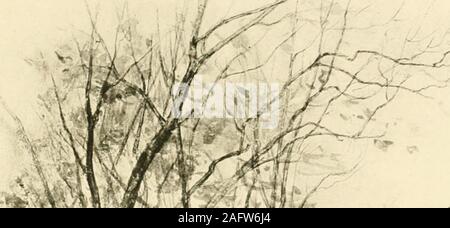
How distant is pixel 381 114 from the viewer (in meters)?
1.26

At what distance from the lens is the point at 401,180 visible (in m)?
A: 1.26

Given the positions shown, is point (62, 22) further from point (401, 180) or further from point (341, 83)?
point (401, 180)

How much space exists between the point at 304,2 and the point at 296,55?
0.11 meters

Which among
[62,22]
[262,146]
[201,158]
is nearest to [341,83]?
[262,146]

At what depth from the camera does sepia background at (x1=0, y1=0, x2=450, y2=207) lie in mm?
1248

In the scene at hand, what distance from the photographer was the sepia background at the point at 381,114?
4.09ft

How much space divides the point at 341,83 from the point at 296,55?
0.11m

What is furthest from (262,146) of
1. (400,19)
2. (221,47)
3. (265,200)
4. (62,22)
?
(62,22)

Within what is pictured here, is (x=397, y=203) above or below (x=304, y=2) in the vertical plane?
below
